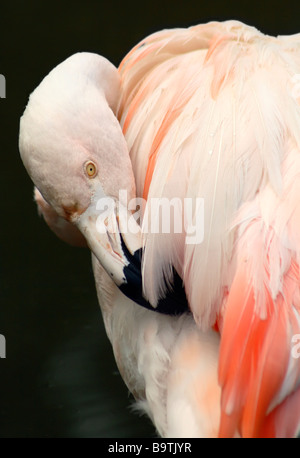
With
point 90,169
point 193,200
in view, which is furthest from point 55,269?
point 193,200

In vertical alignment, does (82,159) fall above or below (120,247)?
above

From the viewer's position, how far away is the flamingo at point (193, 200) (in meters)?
1.62

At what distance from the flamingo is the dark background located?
69 centimetres

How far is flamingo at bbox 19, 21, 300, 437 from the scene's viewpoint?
1.62 m

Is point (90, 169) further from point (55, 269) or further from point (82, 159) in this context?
point (55, 269)

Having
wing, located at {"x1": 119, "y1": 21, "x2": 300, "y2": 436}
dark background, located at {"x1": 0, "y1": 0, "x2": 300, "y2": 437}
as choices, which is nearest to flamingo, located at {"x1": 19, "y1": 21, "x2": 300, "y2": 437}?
wing, located at {"x1": 119, "y1": 21, "x2": 300, "y2": 436}

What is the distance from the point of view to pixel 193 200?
173 centimetres

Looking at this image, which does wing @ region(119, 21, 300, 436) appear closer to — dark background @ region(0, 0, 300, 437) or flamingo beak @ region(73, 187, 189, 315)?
flamingo beak @ region(73, 187, 189, 315)

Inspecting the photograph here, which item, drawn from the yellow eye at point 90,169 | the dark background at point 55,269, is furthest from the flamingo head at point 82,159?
the dark background at point 55,269

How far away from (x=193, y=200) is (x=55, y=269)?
5.21 ft

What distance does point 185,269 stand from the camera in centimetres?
174

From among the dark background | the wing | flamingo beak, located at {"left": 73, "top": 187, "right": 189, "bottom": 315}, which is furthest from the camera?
the dark background

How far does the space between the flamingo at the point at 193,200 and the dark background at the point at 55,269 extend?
2.28 ft
